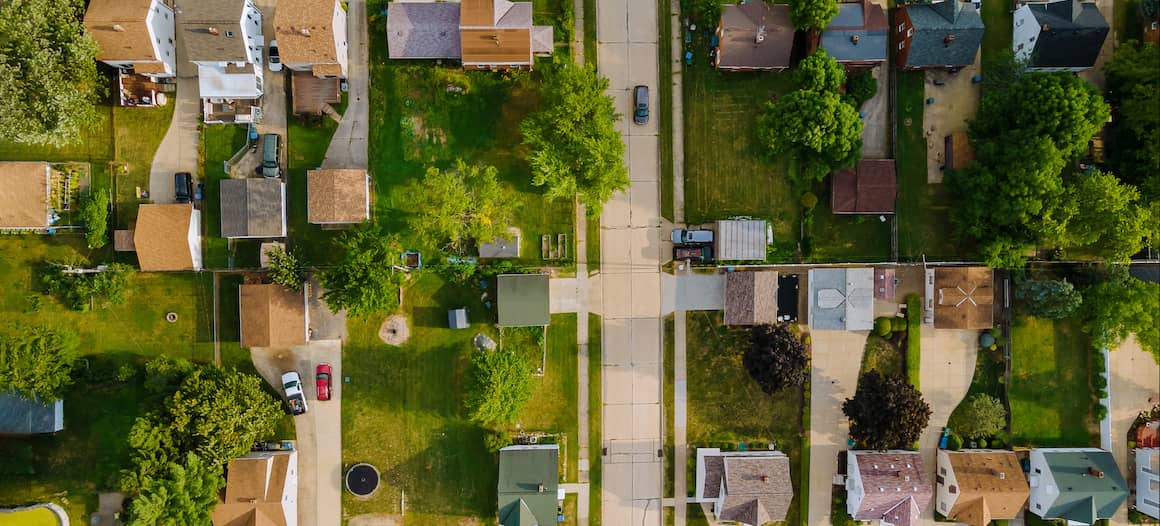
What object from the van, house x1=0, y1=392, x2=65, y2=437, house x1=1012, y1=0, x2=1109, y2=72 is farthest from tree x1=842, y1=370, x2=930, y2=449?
house x1=0, y1=392, x2=65, y2=437

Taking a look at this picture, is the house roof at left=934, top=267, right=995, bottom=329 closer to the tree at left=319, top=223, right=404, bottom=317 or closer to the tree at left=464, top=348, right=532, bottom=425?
the tree at left=464, top=348, right=532, bottom=425

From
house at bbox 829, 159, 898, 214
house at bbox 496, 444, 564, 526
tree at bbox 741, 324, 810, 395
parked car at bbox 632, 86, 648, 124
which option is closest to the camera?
tree at bbox 741, 324, 810, 395

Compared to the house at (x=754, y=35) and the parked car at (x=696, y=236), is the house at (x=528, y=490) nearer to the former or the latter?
the parked car at (x=696, y=236)

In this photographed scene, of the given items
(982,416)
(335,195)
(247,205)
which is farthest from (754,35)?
(247,205)

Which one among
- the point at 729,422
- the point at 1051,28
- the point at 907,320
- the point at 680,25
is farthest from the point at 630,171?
the point at 1051,28

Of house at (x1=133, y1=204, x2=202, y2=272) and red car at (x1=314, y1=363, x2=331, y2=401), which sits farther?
red car at (x1=314, y1=363, x2=331, y2=401)

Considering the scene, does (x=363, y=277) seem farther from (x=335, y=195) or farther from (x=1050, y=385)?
(x=1050, y=385)

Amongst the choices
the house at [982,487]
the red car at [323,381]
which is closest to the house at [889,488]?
the house at [982,487]
